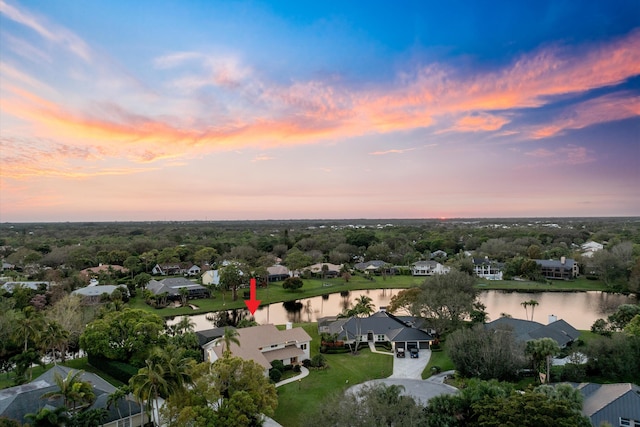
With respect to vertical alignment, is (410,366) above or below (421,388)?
below

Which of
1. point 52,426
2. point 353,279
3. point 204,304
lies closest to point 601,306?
point 353,279

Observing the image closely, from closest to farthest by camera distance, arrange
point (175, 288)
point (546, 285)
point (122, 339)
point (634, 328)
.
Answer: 1. point (122, 339)
2. point (634, 328)
3. point (175, 288)
4. point (546, 285)

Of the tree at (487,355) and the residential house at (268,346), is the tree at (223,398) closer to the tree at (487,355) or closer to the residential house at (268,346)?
the residential house at (268,346)

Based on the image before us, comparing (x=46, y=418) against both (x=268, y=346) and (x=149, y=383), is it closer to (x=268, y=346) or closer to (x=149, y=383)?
(x=149, y=383)

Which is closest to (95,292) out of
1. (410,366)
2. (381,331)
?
(381,331)

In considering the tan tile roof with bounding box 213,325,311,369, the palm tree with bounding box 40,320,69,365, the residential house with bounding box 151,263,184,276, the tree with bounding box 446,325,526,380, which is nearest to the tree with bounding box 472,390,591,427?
the tree with bounding box 446,325,526,380

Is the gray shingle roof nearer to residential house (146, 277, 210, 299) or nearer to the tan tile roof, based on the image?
the tan tile roof
